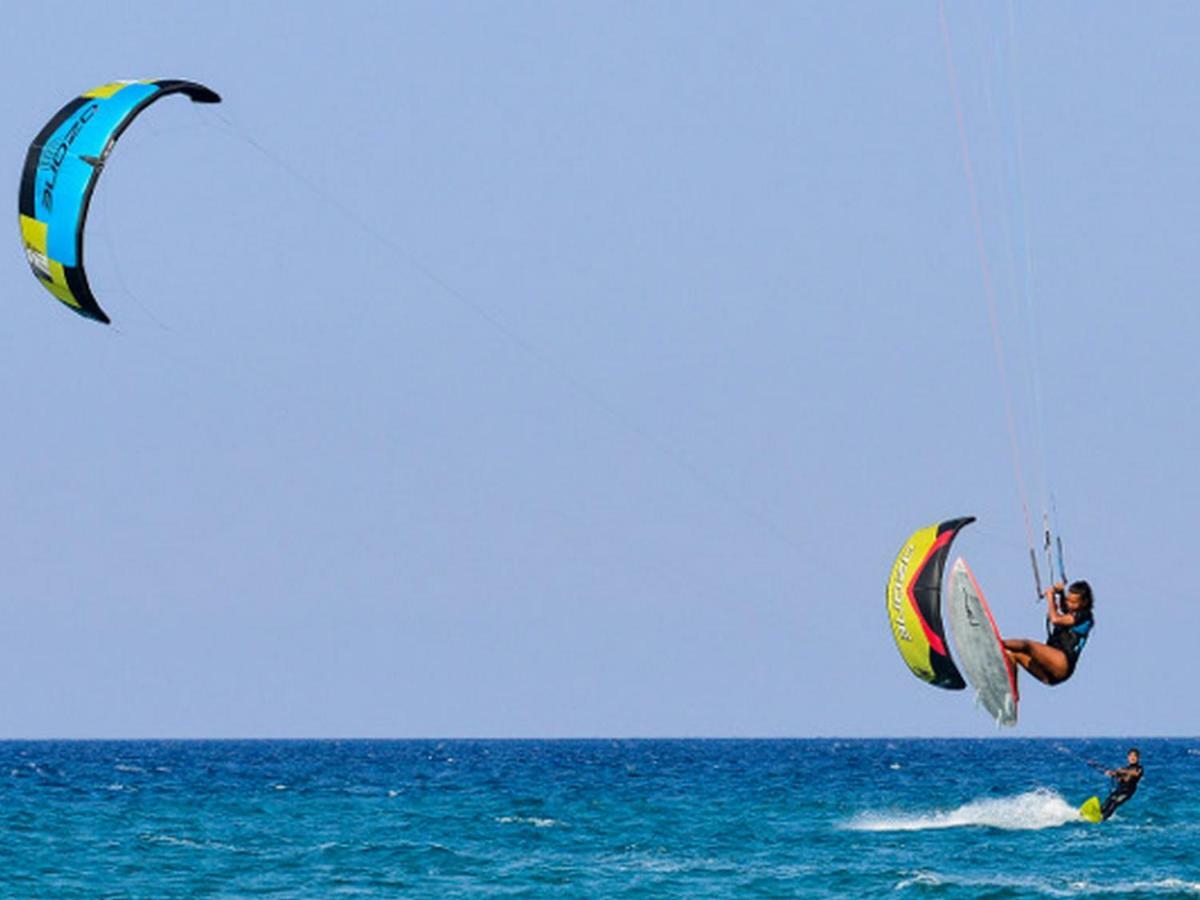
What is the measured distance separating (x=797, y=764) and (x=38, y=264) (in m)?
78.8

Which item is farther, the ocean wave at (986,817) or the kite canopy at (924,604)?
the ocean wave at (986,817)

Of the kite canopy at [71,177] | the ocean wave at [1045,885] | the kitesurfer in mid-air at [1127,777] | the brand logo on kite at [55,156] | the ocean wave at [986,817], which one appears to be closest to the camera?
the kite canopy at [71,177]

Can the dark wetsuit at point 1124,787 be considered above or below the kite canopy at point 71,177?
below

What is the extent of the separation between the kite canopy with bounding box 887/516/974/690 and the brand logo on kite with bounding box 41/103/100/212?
29.9ft

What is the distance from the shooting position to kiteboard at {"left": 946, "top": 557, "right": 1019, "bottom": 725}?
20.3 metres

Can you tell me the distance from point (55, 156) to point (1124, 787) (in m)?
27.0

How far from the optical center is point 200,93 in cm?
2217

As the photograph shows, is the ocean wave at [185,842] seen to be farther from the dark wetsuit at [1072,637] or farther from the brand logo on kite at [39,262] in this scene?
the dark wetsuit at [1072,637]

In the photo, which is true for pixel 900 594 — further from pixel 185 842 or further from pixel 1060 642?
pixel 185 842

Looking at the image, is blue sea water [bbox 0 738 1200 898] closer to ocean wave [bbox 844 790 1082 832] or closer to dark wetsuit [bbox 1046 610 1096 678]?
ocean wave [bbox 844 790 1082 832]

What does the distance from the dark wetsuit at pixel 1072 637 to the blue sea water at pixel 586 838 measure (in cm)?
1133

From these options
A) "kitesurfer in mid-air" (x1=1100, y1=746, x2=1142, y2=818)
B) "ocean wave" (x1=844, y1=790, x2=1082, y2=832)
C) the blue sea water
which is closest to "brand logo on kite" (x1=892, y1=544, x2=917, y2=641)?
the blue sea water

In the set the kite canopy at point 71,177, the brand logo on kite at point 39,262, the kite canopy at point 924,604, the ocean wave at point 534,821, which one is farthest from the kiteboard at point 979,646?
the ocean wave at point 534,821

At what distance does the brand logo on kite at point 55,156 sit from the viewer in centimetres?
2184
